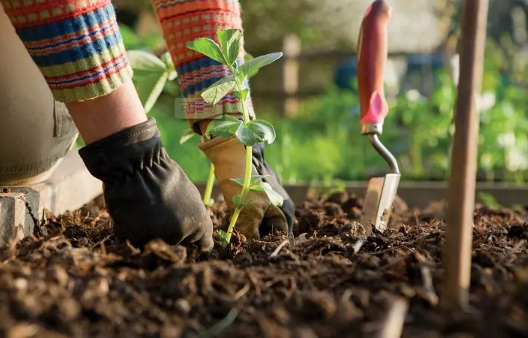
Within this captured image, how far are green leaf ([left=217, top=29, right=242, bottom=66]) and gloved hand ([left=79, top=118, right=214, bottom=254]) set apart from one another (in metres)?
0.22

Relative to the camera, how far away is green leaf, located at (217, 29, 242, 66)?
4.20 ft

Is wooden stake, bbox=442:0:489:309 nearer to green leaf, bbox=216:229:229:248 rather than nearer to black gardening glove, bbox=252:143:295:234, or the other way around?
green leaf, bbox=216:229:229:248

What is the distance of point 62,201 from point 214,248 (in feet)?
2.21

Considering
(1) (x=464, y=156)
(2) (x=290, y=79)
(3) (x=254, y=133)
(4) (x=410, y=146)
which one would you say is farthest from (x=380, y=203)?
(2) (x=290, y=79)

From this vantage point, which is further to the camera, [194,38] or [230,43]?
[194,38]

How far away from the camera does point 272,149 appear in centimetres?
402

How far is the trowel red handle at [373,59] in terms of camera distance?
5.42 feet

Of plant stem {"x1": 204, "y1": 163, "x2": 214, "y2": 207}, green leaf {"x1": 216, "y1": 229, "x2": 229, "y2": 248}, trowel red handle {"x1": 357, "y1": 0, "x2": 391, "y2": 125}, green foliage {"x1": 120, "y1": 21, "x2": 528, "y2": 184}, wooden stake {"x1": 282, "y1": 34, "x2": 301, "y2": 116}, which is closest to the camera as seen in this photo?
green leaf {"x1": 216, "y1": 229, "x2": 229, "y2": 248}

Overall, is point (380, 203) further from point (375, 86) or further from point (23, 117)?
point (23, 117)

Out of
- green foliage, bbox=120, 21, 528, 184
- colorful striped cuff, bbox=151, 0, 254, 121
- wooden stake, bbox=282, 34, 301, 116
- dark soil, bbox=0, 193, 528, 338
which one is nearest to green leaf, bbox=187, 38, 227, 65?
colorful striped cuff, bbox=151, 0, 254, 121

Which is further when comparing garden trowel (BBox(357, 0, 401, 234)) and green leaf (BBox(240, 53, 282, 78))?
garden trowel (BBox(357, 0, 401, 234))

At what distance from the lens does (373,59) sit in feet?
5.48

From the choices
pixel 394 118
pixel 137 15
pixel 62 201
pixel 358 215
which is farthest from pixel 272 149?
pixel 137 15

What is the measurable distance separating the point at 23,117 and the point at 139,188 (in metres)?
0.60
